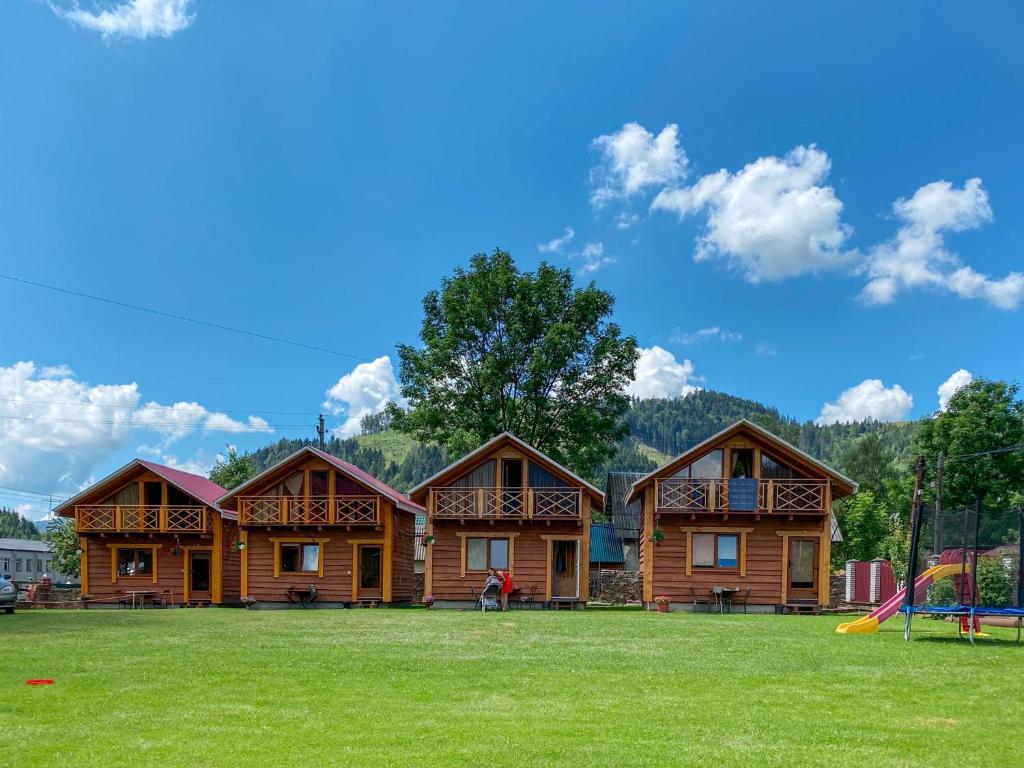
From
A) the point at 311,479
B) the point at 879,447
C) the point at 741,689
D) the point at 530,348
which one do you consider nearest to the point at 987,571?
the point at 741,689

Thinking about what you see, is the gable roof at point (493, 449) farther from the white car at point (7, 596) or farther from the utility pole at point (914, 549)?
the white car at point (7, 596)

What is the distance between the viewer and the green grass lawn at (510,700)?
809 cm

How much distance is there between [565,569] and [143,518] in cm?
1701

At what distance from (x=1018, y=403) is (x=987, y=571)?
114 feet

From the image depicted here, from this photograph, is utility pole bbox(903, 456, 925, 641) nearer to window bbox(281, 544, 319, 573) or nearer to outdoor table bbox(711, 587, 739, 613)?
outdoor table bbox(711, 587, 739, 613)

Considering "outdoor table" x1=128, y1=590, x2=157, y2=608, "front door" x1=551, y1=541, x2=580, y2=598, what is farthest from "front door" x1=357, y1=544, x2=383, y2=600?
"outdoor table" x1=128, y1=590, x2=157, y2=608

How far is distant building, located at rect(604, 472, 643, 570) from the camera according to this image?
44625 mm

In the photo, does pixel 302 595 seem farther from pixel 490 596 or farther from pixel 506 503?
pixel 506 503

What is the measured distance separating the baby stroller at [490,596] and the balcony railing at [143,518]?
1221 cm

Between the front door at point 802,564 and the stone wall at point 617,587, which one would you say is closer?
the front door at point 802,564

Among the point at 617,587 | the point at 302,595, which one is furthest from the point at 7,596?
the point at 617,587

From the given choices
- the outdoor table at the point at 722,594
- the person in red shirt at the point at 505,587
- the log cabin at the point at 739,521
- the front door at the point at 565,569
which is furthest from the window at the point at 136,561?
the outdoor table at the point at 722,594

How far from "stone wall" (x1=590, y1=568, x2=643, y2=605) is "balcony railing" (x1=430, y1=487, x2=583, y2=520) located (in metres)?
8.90

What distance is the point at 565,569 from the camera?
1231 inches
